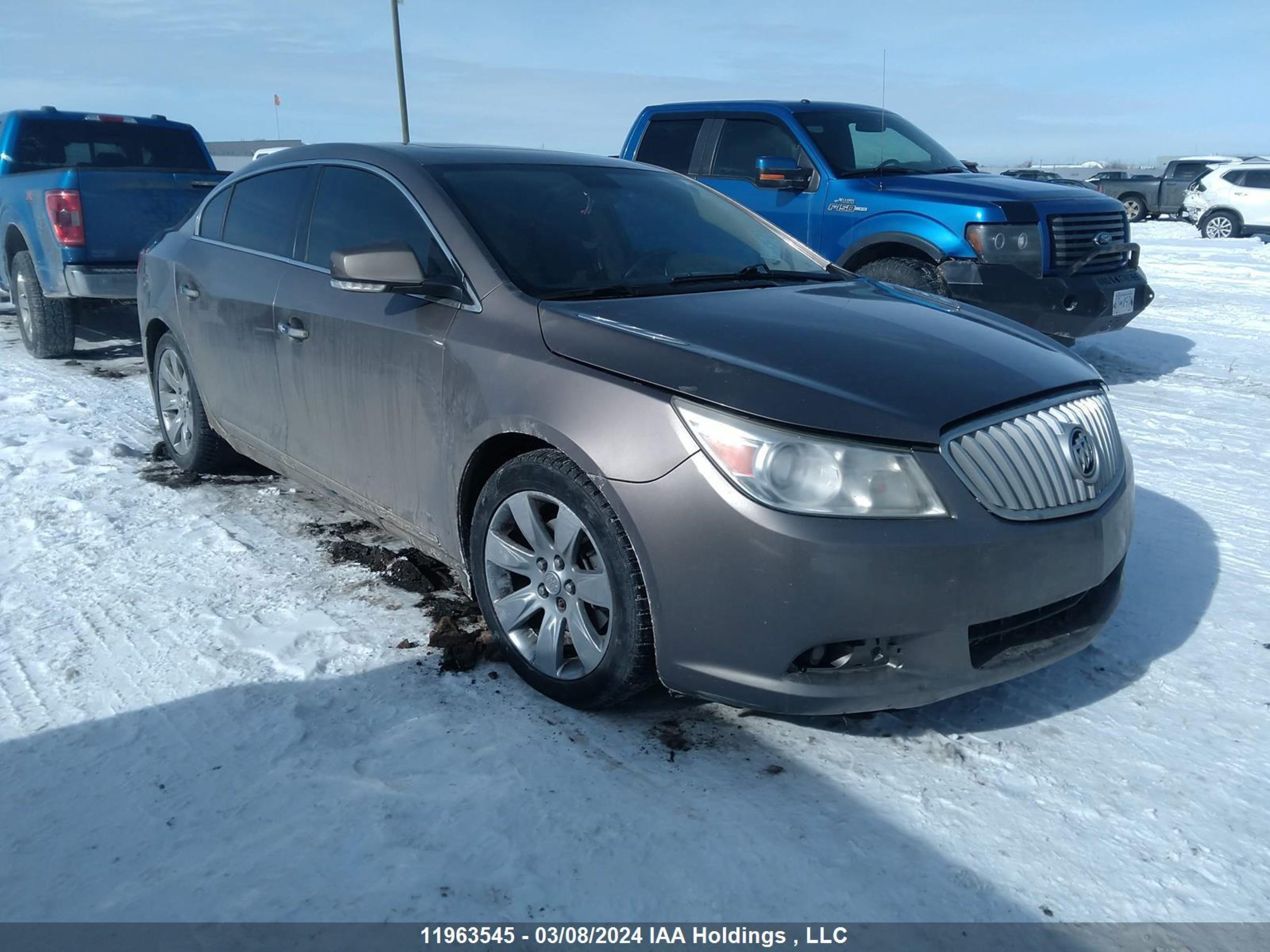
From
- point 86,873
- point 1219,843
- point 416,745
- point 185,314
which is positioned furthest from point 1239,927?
point 185,314

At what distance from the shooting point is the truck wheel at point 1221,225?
20453 millimetres

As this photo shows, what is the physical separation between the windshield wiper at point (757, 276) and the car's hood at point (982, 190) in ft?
11.0

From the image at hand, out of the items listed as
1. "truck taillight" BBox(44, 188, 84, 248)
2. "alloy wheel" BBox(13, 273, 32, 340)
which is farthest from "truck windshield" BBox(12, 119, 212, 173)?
"truck taillight" BBox(44, 188, 84, 248)

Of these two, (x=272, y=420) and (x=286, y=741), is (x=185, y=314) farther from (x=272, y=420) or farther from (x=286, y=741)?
(x=286, y=741)

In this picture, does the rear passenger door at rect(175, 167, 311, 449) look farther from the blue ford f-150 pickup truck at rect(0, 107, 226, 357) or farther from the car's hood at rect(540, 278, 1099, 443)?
the blue ford f-150 pickup truck at rect(0, 107, 226, 357)

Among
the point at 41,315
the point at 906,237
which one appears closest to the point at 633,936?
the point at 906,237

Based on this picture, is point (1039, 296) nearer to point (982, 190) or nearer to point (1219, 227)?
point (982, 190)

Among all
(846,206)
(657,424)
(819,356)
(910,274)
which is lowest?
(657,424)

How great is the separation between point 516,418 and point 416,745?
0.94 m

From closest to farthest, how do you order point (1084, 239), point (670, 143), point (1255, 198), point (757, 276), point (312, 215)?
1. point (757, 276)
2. point (312, 215)
3. point (1084, 239)
4. point (670, 143)
5. point (1255, 198)

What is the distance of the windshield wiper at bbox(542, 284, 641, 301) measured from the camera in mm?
3086

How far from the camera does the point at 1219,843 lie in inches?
93.4

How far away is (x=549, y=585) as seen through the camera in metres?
2.91

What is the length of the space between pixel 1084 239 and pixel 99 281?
7.14 meters
